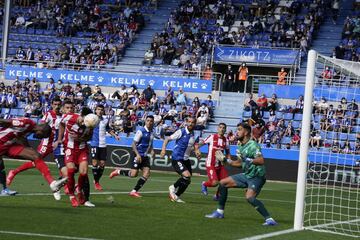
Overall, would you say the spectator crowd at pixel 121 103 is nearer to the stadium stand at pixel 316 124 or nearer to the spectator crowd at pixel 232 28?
the stadium stand at pixel 316 124

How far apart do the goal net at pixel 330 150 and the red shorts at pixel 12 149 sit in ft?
16.3

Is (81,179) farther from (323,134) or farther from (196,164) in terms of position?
(196,164)

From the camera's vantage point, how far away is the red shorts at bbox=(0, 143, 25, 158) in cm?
1480

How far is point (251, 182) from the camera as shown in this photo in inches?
564

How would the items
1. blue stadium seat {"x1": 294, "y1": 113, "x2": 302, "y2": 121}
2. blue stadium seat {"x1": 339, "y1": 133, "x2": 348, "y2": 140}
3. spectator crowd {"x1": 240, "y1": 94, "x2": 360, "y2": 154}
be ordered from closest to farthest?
spectator crowd {"x1": 240, "y1": 94, "x2": 360, "y2": 154}, blue stadium seat {"x1": 339, "y1": 133, "x2": 348, "y2": 140}, blue stadium seat {"x1": 294, "y1": 113, "x2": 302, "y2": 121}

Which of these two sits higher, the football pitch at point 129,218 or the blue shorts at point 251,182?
the blue shorts at point 251,182

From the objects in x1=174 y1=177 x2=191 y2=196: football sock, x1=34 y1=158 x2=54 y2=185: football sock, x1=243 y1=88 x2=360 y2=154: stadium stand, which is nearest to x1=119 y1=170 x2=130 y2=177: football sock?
x1=174 y1=177 x2=191 y2=196: football sock

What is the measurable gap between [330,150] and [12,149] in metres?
10.1

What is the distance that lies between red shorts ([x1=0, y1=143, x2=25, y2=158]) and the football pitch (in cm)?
94

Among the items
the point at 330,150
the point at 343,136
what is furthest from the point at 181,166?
the point at 343,136

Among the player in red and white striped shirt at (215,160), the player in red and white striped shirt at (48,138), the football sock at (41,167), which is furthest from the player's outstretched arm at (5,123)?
the player in red and white striped shirt at (215,160)

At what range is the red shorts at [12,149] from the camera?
48.6 ft

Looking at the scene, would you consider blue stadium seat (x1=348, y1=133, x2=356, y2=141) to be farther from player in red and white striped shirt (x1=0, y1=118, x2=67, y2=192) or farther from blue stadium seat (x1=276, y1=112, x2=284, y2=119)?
blue stadium seat (x1=276, y1=112, x2=284, y2=119)

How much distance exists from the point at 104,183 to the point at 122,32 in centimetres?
2384
